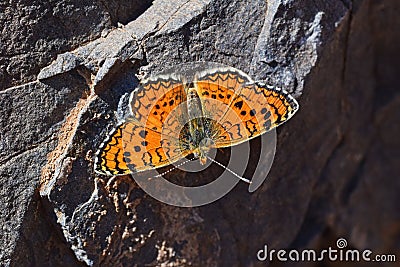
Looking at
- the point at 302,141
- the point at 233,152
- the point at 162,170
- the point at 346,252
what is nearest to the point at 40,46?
the point at 162,170

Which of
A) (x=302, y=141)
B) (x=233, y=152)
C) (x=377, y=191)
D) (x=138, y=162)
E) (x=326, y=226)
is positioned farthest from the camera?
(x=377, y=191)

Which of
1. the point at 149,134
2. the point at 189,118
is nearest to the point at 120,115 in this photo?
the point at 149,134

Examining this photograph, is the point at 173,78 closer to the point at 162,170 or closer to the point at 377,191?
the point at 162,170

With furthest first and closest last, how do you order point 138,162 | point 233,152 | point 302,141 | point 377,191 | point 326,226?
point 377,191, point 326,226, point 302,141, point 233,152, point 138,162
